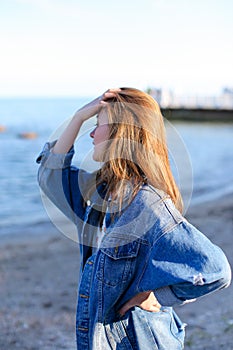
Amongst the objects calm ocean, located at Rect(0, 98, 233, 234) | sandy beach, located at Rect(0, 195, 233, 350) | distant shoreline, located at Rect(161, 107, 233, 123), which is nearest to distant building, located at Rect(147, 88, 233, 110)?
distant shoreline, located at Rect(161, 107, 233, 123)

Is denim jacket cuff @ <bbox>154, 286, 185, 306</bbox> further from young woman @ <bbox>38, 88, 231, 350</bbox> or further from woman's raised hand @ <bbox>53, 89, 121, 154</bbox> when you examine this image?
woman's raised hand @ <bbox>53, 89, 121, 154</bbox>

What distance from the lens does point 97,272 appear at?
204 cm

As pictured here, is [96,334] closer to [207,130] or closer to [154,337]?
[154,337]

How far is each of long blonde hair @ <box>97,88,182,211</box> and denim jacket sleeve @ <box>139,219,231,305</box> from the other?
0.23 metres

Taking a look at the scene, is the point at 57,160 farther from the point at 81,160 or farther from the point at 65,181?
the point at 81,160

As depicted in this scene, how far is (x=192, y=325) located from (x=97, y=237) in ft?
10.8

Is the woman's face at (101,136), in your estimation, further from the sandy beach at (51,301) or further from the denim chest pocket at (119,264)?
the sandy beach at (51,301)

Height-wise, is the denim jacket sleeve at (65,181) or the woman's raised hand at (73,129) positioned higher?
the woman's raised hand at (73,129)

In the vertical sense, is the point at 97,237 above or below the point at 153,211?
below

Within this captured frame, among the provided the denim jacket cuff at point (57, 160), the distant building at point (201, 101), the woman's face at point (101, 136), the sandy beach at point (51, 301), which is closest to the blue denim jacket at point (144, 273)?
the woman's face at point (101, 136)

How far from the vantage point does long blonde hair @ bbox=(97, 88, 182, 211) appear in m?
2.08

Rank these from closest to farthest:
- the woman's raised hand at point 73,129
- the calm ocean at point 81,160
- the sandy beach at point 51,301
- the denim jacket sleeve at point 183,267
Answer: the denim jacket sleeve at point 183,267, the woman's raised hand at point 73,129, the calm ocean at point 81,160, the sandy beach at point 51,301

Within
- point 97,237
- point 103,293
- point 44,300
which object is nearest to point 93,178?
point 97,237

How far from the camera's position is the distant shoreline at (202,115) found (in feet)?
154
